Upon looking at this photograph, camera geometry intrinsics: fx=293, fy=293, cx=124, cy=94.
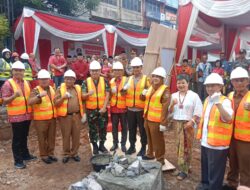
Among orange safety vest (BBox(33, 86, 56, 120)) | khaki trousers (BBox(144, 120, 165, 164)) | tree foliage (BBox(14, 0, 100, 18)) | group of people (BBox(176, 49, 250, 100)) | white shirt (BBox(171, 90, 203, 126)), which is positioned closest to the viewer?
white shirt (BBox(171, 90, 203, 126))

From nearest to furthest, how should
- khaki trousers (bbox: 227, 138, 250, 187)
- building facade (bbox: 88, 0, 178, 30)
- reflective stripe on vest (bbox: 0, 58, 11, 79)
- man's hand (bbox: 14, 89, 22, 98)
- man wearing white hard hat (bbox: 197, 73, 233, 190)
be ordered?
man wearing white hard hat (bbox: 197, 73, 233, 190) < khaki trousers (bbox: 227, 138, 250, 187) < man's hand (bbox: 14, 89, 22, 98) < reflective stripe on vest (bbox: 0, 58, 11, 79) < building facade (bbox: 88, 0, 178, 30)

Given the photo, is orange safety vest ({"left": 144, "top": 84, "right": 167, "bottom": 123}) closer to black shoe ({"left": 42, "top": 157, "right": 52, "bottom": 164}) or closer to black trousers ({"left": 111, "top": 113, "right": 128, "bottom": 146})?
black trousers ({"left": 111, "top": 113, "right": 128, "bottom": 146})

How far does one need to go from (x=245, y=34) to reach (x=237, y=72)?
1084 centimetres

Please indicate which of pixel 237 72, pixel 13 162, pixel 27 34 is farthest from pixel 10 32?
pixel 237 72

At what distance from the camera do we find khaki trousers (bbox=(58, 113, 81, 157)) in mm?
5551

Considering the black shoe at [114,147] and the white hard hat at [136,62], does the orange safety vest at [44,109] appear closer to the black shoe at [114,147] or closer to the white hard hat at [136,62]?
the black shoe at [114,147]

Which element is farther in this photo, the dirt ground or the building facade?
the building facade

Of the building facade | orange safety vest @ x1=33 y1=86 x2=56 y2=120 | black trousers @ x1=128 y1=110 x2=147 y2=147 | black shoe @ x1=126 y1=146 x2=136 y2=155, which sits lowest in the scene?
black shoe @ x1=126 y1=146 x2=136 y2=155

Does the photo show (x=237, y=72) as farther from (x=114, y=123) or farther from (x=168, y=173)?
(x=114, y=123)

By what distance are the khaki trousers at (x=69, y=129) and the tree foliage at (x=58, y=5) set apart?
1079 cm

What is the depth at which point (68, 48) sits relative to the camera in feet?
50.2

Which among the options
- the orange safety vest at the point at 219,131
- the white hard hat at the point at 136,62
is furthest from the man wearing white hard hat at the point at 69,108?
Answer: the orange safety vest at the point at 219,131

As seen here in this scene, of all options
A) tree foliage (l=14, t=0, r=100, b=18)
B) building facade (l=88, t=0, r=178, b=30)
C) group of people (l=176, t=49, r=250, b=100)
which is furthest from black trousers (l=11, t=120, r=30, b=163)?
building facade (l=88, t=0, r=178, b=30)

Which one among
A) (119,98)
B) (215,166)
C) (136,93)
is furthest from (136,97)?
(215,166)
